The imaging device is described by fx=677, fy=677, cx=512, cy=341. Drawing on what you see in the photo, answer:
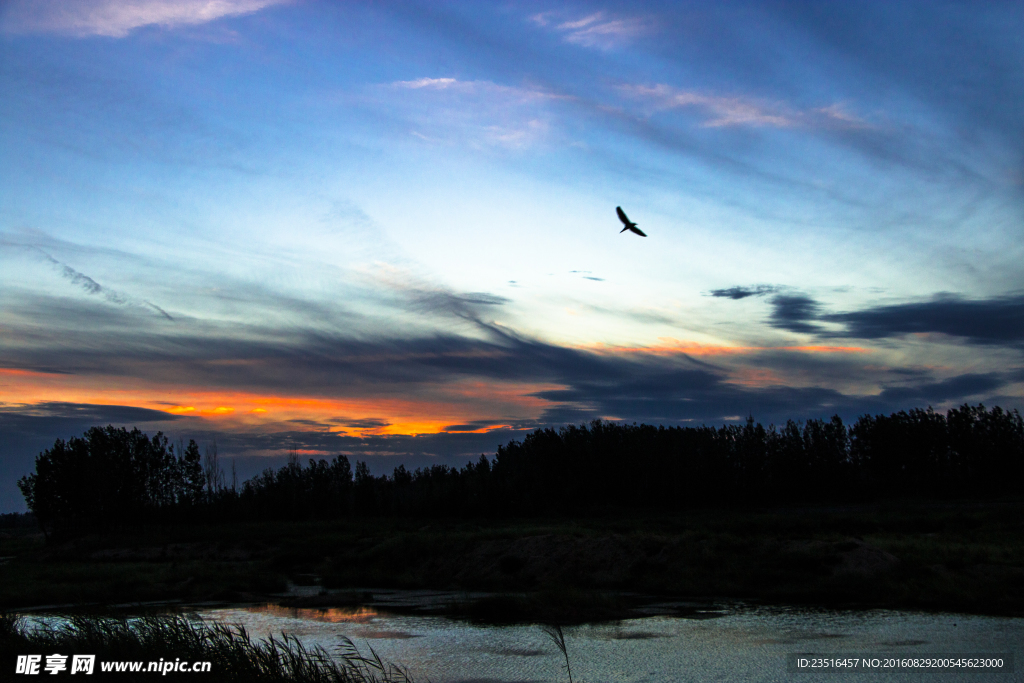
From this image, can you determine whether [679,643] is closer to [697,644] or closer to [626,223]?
[697,644]

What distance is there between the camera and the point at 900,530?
164 feet

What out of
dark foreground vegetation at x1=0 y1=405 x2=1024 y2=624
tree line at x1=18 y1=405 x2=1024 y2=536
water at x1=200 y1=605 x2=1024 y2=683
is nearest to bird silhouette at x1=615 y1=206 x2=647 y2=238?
dark foreground vegetation at x1=0 y1=405 x2=1024 y2=624

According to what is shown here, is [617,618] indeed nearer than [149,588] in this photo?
Yes

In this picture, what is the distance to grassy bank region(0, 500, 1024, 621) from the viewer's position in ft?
93.6

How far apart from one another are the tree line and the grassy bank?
174ft

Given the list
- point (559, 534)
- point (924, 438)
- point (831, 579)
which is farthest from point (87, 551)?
point (924, 438)

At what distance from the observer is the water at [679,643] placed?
17.4 meters

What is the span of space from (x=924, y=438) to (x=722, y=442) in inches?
1287

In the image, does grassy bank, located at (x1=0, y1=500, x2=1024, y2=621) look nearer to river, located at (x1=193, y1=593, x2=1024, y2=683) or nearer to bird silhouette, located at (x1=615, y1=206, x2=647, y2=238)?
river, located at (x1=193, y1=593, x2=1024, y2=683)

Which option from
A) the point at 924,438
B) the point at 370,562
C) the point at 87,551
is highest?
the point at 924,438

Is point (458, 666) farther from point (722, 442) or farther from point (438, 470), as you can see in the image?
point (438, 470)

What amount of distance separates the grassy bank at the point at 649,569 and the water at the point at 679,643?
239 cm

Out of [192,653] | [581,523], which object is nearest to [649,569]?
[192,653]

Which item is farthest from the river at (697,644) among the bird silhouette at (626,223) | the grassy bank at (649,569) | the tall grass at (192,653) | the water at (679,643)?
the bird silhouette at (626,223)
